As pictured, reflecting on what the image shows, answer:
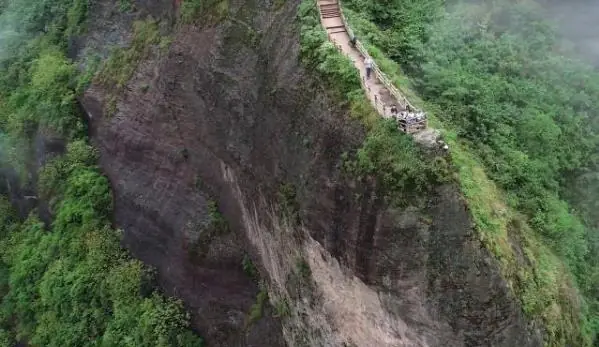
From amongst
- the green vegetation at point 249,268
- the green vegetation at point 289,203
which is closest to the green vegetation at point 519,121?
the green vegetation at point 289,203

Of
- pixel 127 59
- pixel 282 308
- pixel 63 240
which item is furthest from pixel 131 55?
pixel 282 308

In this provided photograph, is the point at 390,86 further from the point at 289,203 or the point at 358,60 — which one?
the point at 289,203

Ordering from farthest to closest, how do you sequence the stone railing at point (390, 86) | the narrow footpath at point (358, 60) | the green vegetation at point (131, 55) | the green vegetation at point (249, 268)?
the green vegetation at point (131, 55), the green vegetation at point (249, 268), the narrow footpath at point (358, 60), the stone railing at point (390, 86)

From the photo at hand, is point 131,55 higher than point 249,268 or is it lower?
higher

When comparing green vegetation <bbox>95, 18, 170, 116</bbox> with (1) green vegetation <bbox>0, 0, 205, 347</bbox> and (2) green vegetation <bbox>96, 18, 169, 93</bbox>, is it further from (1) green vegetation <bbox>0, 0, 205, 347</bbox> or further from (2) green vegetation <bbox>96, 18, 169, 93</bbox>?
(1) green vegetation <bbox>0, 0, 205, 347</bbox>

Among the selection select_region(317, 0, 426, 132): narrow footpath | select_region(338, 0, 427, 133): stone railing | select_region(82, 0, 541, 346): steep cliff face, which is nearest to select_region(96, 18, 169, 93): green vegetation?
select_region(82, 0, 541, 346): steep cliff face

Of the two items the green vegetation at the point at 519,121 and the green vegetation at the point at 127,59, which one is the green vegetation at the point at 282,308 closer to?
the green vegetation at the point at 519,121

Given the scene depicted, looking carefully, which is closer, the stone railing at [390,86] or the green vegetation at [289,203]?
the stone railing at [390,86]
